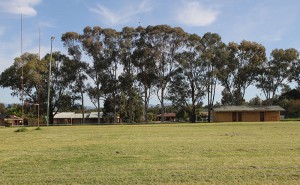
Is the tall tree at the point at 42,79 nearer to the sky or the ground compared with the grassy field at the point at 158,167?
nearer to the sky

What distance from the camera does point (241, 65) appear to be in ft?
224

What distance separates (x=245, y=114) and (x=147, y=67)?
18.1 meters

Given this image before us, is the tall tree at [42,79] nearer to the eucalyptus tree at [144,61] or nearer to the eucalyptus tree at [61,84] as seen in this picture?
the eucalyptus tree at [61,84]

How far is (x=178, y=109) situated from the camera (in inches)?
2717

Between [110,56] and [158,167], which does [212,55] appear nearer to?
[110,56]

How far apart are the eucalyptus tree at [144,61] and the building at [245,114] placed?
39.3 ft

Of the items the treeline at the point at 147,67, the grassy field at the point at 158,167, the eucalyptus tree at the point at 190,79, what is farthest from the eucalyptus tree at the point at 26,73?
the grassy field at the point at 158,167

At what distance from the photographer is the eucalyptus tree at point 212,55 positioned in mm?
64206

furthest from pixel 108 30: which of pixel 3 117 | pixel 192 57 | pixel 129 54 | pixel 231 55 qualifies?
pixel 3 117

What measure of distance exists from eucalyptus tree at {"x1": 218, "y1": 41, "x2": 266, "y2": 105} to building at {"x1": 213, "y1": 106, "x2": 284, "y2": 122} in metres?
5.97

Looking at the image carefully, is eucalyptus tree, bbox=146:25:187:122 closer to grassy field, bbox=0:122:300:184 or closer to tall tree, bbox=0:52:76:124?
tall tree, bbox=0:52:76:124

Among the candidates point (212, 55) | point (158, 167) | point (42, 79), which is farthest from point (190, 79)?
point (158, 167)

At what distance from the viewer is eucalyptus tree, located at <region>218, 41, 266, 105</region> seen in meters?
67.1

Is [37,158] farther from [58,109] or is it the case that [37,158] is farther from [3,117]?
[3,117]
